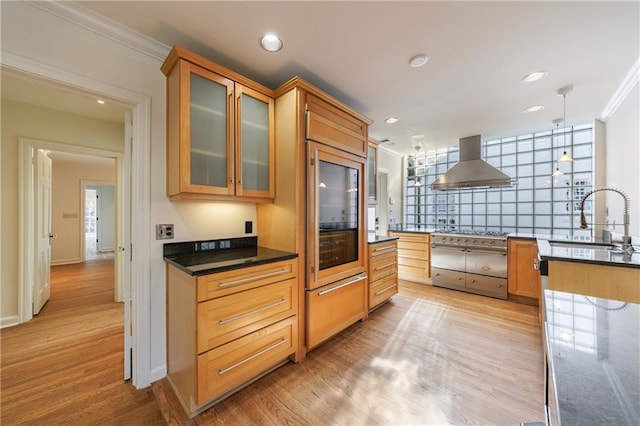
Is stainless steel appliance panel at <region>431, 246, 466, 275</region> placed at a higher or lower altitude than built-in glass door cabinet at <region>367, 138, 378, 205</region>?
lower

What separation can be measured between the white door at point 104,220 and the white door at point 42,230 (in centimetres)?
526

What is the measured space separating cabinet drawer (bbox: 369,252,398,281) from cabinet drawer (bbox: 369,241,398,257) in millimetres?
54

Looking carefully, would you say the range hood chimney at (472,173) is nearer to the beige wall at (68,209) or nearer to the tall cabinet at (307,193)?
the tall cabinet at (307,193)

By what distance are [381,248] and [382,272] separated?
12.7 inches

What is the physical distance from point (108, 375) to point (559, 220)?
6.48 m

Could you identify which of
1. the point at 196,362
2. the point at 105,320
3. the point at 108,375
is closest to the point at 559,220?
the point at 196,362

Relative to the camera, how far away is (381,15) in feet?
5.04

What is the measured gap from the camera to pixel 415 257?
4.34 meters

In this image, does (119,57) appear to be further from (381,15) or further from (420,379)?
(420,379)

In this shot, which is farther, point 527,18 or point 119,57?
point 119,57

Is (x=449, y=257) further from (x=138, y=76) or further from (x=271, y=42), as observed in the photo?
(x=138, y=76)

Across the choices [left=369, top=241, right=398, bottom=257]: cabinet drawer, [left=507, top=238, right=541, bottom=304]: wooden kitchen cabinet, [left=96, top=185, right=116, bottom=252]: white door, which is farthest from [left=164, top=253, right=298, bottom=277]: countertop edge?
[left=96, top=185, right=116, bottom=252]: white door

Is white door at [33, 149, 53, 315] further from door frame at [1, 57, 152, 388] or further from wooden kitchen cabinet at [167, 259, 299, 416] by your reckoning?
wooden kitchen cabinet at [167, 259, 299, 416]

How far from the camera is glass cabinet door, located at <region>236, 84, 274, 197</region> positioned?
1934 millimetres
